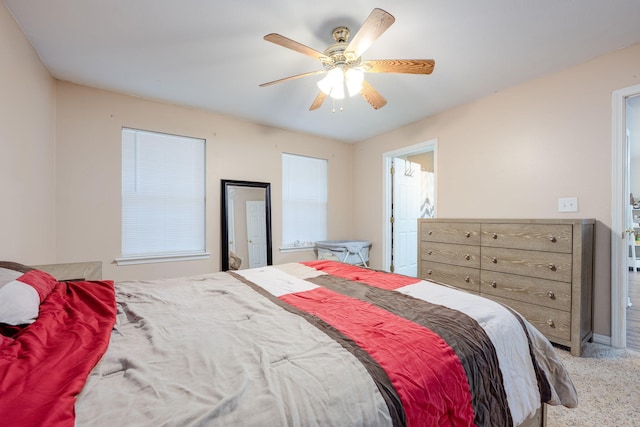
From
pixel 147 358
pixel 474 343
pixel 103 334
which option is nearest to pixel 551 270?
pixel 474 343

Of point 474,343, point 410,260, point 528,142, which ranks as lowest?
point 410,260

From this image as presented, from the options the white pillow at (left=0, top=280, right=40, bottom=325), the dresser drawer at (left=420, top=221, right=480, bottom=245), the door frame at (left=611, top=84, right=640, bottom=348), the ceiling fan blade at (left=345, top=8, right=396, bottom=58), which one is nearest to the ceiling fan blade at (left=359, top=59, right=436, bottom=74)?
the ceiling fan blade at (left=345, top=8, right=396, bottom=58)

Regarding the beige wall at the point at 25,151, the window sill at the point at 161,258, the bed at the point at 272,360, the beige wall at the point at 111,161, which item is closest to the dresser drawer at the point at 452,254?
the bed at the point at 272,360

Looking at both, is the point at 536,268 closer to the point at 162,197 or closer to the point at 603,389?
the point at 603,389

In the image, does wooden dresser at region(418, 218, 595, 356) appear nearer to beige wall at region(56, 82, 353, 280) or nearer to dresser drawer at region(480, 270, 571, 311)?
dresser drawer at region(480, 270, 571, 311)

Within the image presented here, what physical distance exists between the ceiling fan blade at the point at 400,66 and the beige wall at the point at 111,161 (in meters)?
2.19

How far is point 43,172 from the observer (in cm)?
234

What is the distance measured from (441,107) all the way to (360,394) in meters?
3.29

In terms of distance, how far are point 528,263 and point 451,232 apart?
0.69 meters

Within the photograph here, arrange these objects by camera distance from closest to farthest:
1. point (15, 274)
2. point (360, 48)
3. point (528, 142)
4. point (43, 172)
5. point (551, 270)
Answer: point (15, 274) → point (360, 48) → point (551, 270) → point (43, 172) → point (528, 142)

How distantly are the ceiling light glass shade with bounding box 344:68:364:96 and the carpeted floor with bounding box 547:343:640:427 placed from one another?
230cm

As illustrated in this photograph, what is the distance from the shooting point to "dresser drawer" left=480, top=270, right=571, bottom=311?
208 cm

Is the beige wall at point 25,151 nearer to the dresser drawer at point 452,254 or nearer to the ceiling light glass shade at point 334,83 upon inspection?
the ceiling light glass shade at point 334,83

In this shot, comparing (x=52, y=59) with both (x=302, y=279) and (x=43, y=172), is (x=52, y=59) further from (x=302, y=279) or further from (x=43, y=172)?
(x=302, y=279)
